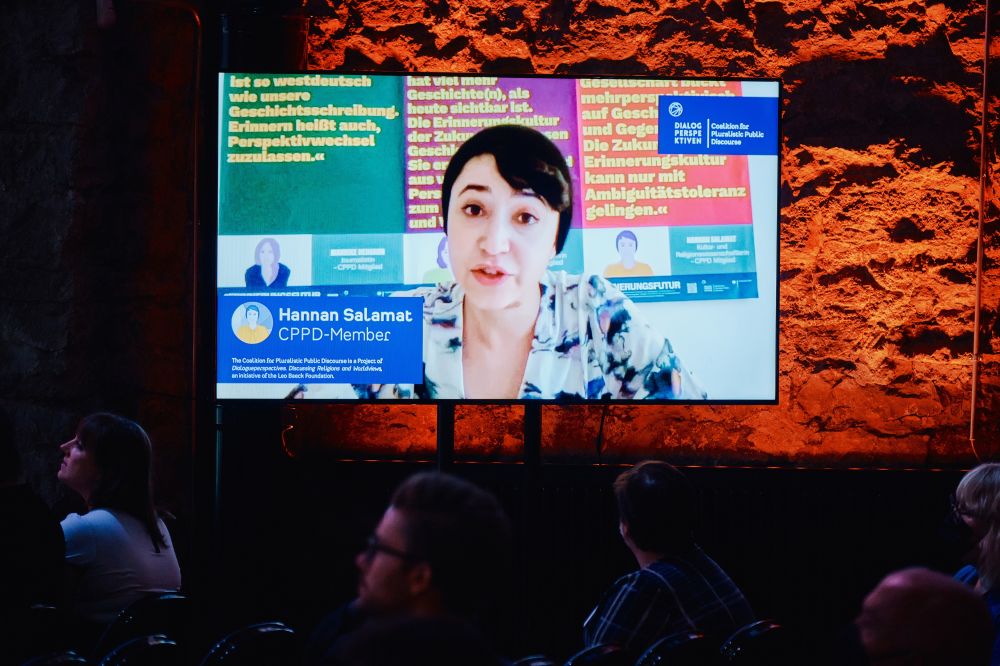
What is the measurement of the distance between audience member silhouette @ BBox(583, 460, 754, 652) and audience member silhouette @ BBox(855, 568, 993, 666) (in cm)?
81

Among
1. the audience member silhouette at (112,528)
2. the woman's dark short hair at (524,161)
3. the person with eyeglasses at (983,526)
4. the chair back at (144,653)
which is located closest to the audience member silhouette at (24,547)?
the audience member silhouette at (112,528)

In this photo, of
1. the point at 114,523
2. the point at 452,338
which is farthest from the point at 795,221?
the point at 114,523

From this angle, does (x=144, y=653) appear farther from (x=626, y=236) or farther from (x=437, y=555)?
(x=626, y=236)

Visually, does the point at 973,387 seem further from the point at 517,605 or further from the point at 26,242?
the point at 26,242

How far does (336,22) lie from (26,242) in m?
1.57

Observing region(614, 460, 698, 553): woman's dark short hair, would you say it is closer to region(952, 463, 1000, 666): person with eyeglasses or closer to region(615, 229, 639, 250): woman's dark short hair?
region(952, 463, 1000, 666): person with eyeglasses

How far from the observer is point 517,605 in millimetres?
4422

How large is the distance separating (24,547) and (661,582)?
5.40 ft

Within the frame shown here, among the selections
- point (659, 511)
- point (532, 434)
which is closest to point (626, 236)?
point (532, 434)

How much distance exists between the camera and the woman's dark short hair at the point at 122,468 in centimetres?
333

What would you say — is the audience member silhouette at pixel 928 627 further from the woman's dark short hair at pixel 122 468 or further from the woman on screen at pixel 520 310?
the woman on screen at pixel 520 310
